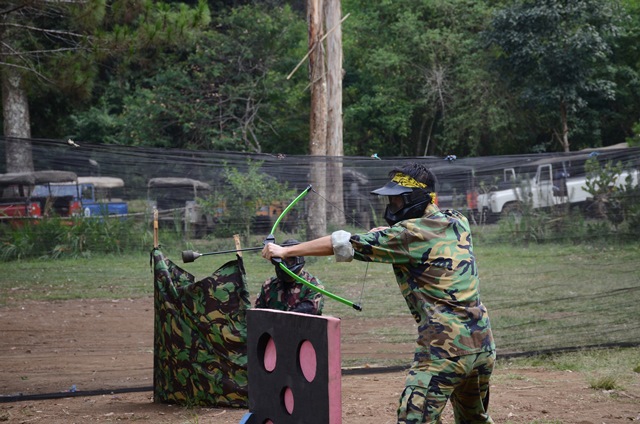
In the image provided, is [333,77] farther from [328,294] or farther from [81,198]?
[328,294]

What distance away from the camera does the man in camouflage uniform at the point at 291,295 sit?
6.76 metres

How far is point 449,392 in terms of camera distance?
4.64 meters

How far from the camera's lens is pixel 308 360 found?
4.34 meters

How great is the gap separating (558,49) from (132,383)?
70.0 feet

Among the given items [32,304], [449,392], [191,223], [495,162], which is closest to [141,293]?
[32,304]

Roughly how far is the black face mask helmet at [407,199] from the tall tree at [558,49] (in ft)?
75.6

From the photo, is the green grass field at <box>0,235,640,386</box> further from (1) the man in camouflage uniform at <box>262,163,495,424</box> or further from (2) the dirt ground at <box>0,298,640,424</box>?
(1) the man in camouflage uniform at <box>262,163,495,424</box>

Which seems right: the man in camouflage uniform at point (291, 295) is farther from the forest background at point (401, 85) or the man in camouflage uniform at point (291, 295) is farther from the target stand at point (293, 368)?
the forest background at point (401, 85)

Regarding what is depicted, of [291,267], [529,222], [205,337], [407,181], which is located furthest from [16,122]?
[407,181]

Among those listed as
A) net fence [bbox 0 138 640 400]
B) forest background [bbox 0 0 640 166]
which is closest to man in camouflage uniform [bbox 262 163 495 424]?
net fence [bbox 0 138 640 400]

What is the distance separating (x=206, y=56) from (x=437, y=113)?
926 centimetres

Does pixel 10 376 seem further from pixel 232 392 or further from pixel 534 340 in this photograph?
pixel 534 340

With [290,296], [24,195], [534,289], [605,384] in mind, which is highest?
[24,195]

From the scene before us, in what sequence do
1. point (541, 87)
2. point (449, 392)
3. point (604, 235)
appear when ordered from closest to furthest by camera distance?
point (449, 392), point (604, 235), point (541, 87)
